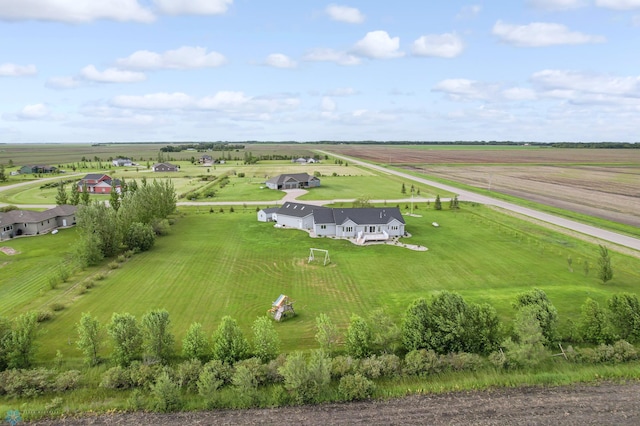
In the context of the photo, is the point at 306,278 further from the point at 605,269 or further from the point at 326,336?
the point at 605,269

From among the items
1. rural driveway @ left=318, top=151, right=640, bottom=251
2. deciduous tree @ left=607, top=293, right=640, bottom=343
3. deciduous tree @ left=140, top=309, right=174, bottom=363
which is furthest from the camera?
rural driveway @ left=318, top=151, right=640, bottom=251

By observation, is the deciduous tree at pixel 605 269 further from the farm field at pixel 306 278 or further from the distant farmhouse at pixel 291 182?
the distant farmhouse at pixel 291 182

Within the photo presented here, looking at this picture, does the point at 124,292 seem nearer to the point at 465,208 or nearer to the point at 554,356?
the point at 554,356

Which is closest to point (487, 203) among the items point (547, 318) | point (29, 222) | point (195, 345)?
point (547, 318)

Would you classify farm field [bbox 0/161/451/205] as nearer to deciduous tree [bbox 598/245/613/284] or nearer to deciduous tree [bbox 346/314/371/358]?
deciduous tree [bbox 598/245/613/284]

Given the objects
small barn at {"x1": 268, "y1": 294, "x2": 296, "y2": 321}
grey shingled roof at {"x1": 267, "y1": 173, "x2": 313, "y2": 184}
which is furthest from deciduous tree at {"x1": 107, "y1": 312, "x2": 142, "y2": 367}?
grey shingled roof at {"x1": 267, "y1": 173, "x2": 313, "y2": 184}

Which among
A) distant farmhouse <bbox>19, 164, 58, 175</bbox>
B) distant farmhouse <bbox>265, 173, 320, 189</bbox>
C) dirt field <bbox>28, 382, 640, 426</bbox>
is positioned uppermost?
distant farmhouse <bbox>19, 164, 58, 175</bbox>
